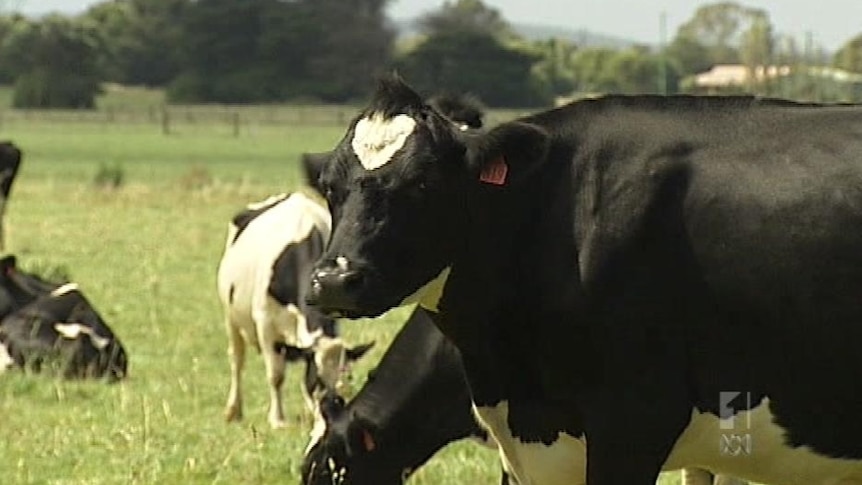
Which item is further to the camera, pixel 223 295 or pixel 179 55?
pixel 179 55

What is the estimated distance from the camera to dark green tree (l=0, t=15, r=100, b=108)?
257 feet

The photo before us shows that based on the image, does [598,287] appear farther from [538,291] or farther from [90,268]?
[90,268]

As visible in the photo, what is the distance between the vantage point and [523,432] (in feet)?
18.3

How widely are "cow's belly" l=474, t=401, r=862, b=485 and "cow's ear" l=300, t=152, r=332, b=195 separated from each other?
96 cm

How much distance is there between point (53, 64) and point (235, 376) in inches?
2826

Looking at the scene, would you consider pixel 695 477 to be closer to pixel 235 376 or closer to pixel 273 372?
pixel 273 372

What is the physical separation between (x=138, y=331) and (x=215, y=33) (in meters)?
66.1

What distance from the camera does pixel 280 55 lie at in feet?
253

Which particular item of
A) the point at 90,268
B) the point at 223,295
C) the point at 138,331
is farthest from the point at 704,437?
the point at 90,268

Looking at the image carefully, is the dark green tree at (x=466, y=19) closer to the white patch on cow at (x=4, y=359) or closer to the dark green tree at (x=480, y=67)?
the dark green tree at (x=480, y=67)

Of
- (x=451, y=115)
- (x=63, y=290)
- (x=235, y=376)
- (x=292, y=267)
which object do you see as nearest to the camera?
(x=451, y=115)

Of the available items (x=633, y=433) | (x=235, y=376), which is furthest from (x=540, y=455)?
(x=235, y=376)

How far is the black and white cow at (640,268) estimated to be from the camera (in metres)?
5.23

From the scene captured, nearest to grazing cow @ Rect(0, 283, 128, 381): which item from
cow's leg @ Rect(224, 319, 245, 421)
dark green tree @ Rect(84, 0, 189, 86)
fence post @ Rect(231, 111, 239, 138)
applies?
cow's leg @ Rect(224, 319, 245, 421)
